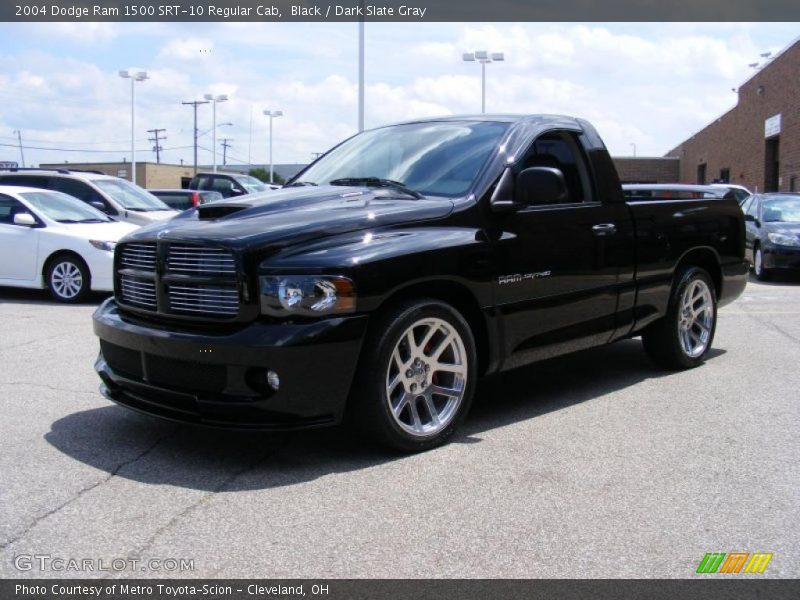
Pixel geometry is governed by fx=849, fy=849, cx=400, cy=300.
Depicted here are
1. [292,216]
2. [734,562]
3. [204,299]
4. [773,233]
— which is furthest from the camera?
[773,233]

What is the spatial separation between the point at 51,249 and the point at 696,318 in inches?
326

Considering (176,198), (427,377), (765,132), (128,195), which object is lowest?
(427,377)

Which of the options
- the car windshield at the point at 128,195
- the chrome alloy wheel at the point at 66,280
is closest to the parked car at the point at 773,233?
the car windshield at the point at 128,195

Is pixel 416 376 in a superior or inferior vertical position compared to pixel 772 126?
inferior

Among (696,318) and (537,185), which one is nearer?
(537,185)

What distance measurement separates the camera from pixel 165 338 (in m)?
4.28

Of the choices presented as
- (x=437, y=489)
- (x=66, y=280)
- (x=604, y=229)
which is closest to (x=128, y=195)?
(x=66, y=280)

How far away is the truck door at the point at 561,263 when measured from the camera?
5.07m

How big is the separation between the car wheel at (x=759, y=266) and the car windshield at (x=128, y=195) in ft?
34.7

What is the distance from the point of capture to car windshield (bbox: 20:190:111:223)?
11648 millimetres

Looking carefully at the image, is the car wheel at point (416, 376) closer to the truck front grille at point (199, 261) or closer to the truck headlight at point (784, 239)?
the truck front grille at point (199, 261)

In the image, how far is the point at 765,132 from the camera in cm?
3447

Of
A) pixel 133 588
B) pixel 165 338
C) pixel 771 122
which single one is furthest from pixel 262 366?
pixel 771 122

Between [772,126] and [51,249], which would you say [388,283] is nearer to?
[51,249]
